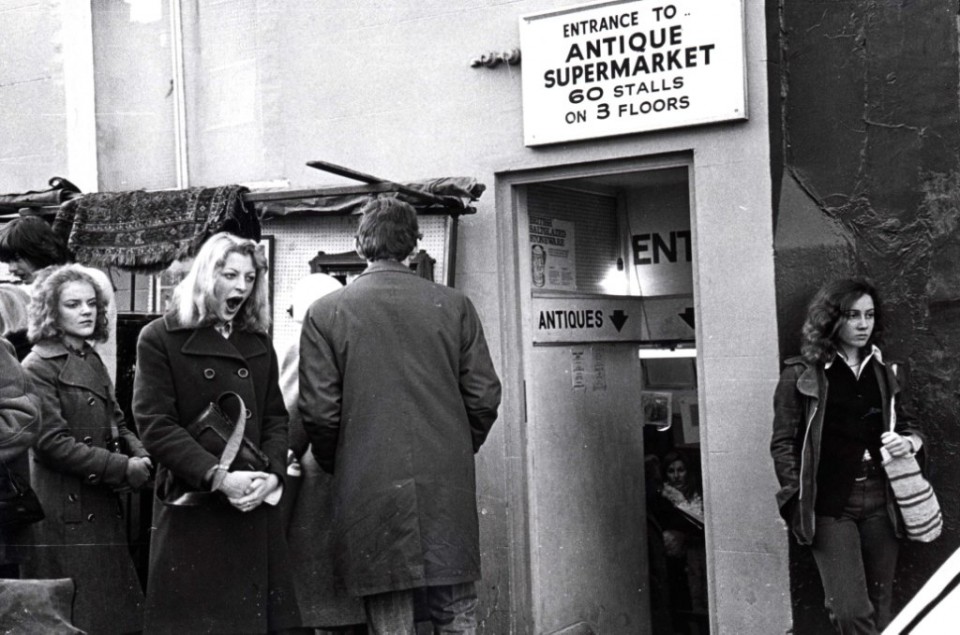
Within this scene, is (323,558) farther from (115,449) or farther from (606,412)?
(606,412)

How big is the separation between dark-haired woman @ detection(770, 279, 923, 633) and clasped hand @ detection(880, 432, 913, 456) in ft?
0.04

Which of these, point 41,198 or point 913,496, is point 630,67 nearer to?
point 913,496

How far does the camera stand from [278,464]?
473 cm

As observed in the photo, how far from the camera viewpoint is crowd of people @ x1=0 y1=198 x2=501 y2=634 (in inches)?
180

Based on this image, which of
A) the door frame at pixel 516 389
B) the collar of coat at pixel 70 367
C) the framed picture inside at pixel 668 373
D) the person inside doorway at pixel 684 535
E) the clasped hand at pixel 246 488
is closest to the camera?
the clasped hand at pixel 246 488

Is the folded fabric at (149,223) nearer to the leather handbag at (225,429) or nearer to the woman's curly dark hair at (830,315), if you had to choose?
the leather handbag at (225,429)

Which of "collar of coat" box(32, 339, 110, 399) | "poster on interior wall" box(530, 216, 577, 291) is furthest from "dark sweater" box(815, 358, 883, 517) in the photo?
"collar of coat" box(32, 339, 110, 399)

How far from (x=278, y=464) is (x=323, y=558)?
753 mm

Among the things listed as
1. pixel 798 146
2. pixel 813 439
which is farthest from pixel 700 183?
pixel 813 439

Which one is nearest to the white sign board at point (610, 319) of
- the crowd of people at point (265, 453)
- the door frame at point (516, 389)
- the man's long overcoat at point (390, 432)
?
the door frame at point (516, 389)

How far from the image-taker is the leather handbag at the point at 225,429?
4566 mm

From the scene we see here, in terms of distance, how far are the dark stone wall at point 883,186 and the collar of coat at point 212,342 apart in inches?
94.4

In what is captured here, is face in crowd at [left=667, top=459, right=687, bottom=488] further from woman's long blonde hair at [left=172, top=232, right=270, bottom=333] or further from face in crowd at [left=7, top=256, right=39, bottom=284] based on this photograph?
face in crowd at [left=7, top=256, right=39, bottom=284]

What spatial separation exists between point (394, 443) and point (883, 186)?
2.47m
